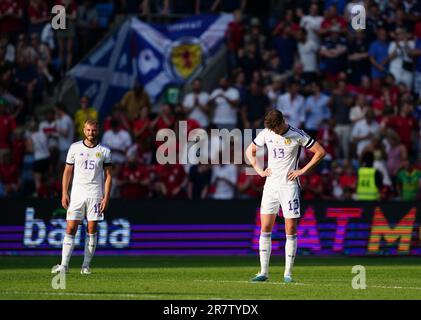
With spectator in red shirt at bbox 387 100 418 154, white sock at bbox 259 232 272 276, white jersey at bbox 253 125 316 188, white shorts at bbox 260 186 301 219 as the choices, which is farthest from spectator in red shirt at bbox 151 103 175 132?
white sock at bbox 259 232 272 276

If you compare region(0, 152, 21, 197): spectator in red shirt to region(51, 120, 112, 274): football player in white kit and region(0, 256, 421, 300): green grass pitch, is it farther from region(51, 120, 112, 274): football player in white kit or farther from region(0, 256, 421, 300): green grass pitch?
region(51, 120, 112, 274): football player in white kit

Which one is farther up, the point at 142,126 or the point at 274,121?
the point at 142,126

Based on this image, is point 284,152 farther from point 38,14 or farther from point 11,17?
point 11,17

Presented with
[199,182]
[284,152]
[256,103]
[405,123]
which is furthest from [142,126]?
[284,152]

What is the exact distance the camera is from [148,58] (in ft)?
99.1

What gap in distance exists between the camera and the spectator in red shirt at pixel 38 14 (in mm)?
30531

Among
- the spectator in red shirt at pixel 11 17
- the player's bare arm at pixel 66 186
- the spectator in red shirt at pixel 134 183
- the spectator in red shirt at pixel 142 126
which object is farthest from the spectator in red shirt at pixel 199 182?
the player's bare arm at pixel 66 186

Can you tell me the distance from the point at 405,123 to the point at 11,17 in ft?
34.0

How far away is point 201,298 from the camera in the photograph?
1462 centimetres
